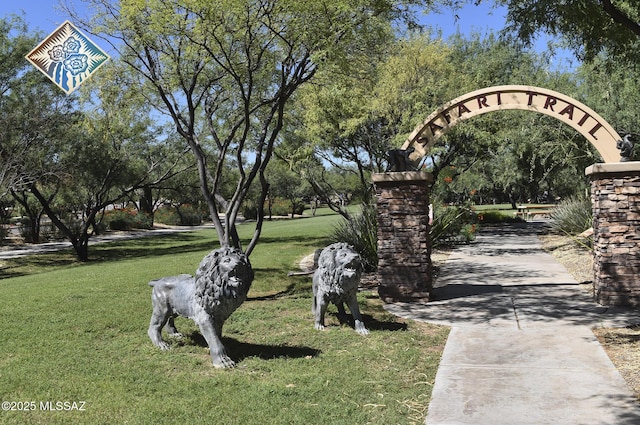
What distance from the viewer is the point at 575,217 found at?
16891mm

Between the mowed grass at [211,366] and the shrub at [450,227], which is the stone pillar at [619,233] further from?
the shrub at [450,227]

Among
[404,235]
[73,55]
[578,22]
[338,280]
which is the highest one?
[73,55]

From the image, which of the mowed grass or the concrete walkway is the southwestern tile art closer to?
the mowed grass

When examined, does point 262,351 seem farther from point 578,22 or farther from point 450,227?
point 450,227

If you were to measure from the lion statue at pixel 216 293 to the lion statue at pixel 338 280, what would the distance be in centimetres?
139

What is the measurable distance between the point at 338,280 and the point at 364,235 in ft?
19.6

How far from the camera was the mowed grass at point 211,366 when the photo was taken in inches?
179

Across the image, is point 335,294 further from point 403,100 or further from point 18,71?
point 18,71

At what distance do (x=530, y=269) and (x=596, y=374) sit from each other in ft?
24.0

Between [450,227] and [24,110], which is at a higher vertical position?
[24,110]

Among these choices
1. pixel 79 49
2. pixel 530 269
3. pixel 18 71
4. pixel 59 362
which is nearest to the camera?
pixel 59 362

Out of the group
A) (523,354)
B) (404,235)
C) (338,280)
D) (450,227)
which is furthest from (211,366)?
(450,227)

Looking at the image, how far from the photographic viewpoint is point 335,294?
22.6 ft

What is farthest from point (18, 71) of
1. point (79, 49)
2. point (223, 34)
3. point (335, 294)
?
point (335, 294)
